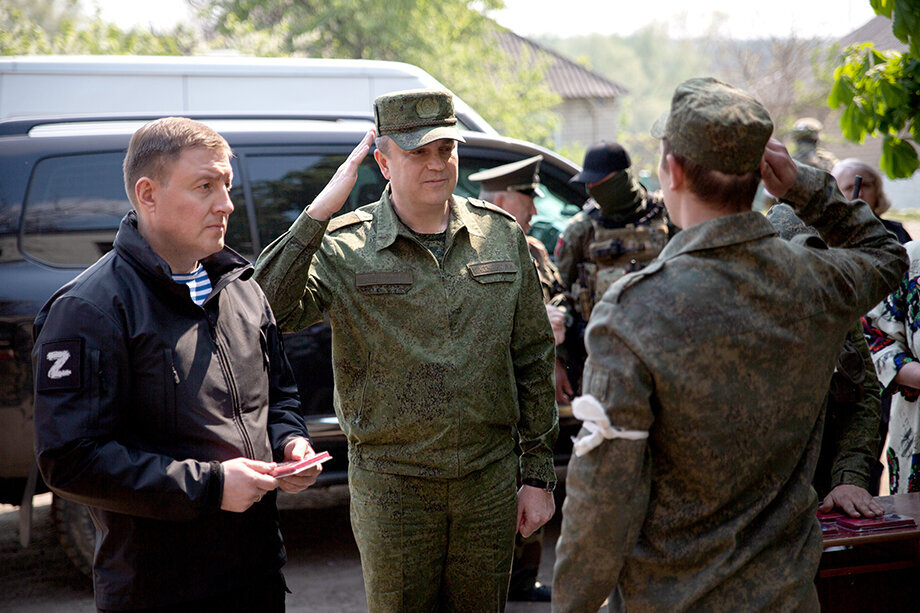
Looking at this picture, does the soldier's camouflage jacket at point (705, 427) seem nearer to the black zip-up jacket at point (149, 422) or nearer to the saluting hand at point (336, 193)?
the black zip-up jacket at point (149, 422)

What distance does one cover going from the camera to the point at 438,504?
2572 millimetres

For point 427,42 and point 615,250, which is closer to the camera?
point 615,250

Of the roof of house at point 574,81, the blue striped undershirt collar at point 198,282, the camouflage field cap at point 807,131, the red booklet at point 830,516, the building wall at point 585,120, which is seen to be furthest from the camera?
the building wall at point 585,120

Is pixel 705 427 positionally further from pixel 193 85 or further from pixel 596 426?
pixel 193 85

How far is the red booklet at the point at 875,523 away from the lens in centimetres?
237

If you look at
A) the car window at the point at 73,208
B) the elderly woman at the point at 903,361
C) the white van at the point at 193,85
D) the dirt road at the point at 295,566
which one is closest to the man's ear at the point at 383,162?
the elderly woman at the point at 903,361

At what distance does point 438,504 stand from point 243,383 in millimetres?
709

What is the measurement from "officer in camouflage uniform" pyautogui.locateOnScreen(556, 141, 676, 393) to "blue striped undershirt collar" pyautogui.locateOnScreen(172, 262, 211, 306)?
8.84ft

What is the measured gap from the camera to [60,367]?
1.96m

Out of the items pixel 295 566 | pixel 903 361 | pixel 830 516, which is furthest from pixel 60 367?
pixel 295 566

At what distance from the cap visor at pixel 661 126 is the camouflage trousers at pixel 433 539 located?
1210 mm

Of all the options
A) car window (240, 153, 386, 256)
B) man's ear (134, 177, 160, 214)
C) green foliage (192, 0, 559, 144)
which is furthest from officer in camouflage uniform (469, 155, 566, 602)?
green foliage (192, 0, 559, 144)

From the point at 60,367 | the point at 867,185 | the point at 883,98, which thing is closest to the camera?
the point at 60,367

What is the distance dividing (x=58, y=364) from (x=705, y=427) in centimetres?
140
